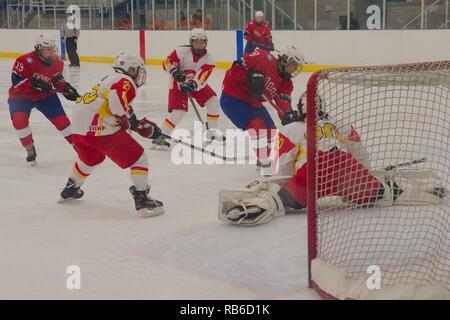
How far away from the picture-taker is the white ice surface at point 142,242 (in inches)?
99.8

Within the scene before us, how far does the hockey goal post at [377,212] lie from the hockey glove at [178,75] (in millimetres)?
2021

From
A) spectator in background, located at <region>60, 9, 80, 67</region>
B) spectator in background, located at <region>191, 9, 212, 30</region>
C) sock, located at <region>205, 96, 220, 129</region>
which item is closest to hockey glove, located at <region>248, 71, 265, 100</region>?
sock, located at <region>205, 96, 220, 129</region>

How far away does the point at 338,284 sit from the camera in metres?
2.33

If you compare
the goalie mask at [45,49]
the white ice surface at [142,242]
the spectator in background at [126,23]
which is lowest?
the white ice surface at [142,242]

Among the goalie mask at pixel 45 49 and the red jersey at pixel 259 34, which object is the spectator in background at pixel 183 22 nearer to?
the red jersey at pixel 259 34

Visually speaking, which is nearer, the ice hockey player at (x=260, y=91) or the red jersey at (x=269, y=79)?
the ice hockey player at (x=260, y=91)

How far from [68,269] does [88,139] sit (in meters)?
0.95

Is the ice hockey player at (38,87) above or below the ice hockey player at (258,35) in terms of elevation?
below

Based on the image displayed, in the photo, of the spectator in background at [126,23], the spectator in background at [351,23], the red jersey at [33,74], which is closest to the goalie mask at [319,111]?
the red jersey at [33,74]

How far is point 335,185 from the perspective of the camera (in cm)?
290

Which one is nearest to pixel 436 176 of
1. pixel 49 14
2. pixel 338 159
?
pixel 338 159
